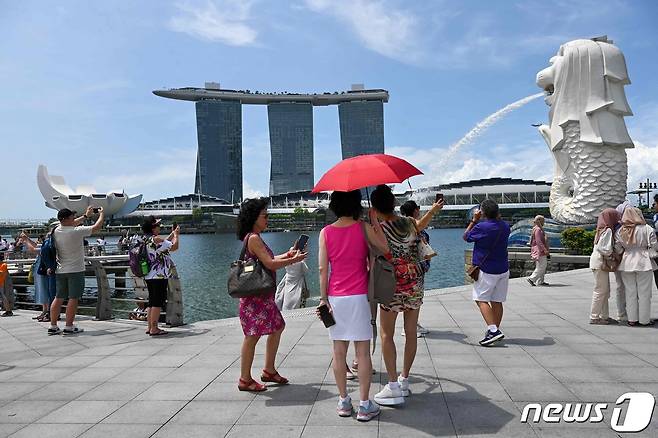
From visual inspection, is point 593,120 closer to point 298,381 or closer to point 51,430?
point 298,381

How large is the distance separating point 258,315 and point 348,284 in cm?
112

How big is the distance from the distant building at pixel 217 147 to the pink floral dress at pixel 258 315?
138889mm

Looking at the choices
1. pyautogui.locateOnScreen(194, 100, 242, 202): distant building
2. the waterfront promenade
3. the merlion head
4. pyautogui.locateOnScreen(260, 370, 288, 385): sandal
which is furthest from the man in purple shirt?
pyautogui.locateOnScreen(194, 100, 242, 202): distant building

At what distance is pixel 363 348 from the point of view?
11.8 feet

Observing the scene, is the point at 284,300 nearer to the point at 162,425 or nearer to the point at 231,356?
the point at 231,356

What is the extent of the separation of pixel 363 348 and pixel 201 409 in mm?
1412

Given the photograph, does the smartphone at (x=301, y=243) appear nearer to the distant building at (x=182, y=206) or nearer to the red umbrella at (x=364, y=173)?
the red umbrella at (x=364, y=173)

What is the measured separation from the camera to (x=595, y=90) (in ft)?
70.7

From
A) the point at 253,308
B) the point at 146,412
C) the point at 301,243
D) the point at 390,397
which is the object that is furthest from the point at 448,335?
the point at 146,412

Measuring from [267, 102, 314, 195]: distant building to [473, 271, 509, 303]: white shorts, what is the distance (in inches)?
5503

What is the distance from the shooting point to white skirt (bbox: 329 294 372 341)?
3.56 m

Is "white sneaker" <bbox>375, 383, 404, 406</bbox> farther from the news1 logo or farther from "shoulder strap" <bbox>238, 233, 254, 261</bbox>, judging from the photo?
"shoulder strap" <bbox>238, 233, 254, 261</bbox>

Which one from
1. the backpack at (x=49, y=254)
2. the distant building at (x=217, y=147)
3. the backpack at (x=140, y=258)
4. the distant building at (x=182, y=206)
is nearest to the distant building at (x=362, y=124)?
the distant building at (x=217, y=147)

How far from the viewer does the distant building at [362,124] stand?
487ft
